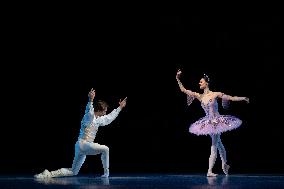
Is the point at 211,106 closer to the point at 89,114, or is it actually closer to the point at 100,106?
the point at 100,106

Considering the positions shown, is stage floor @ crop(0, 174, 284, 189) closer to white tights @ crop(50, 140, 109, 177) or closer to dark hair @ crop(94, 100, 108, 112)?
white tights @ crop(50, 140, 109, 177)

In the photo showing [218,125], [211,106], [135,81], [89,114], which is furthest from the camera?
[135,81]

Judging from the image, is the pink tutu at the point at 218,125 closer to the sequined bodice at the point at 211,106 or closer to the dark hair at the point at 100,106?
the sequined bodice at the point at 211,106

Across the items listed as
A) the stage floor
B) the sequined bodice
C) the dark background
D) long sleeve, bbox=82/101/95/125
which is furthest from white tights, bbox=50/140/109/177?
the dark background

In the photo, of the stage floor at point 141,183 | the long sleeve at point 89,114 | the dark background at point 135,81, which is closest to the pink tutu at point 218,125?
the stage floor at point 141,183

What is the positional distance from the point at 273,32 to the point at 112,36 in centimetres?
246

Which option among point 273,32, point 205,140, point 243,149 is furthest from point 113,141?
point 273,32

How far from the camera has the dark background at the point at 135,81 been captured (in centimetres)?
877

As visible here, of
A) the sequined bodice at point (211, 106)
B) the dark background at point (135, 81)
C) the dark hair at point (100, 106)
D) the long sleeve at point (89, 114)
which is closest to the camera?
the long sleeve at point (89, 114)

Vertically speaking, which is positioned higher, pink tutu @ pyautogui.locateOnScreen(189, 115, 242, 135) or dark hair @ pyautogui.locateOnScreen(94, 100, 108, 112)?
dark hair @ pyautogui.locateOnScreen(94, 100, 108, 112)

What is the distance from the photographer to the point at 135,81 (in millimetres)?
8953

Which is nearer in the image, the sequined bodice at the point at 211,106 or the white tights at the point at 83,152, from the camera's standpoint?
the white tights at the point at 83,152

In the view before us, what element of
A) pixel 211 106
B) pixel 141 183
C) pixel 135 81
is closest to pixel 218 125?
pixel 211 106

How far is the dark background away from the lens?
8766mm
